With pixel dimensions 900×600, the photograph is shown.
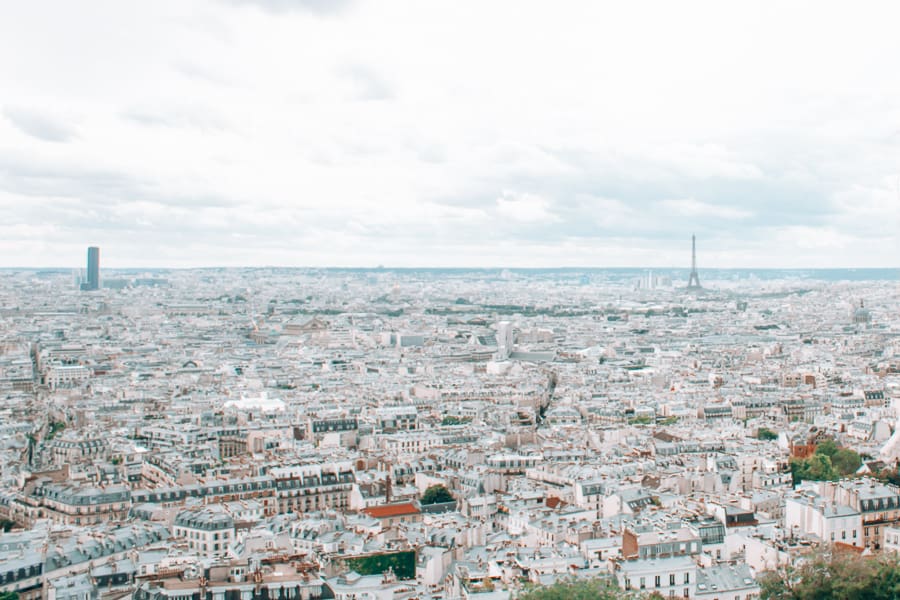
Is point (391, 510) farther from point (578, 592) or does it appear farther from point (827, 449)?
point (827, 449)

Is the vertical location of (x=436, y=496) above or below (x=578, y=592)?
below

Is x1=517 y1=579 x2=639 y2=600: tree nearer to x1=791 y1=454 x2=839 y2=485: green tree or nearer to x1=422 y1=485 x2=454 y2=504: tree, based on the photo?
x1=422 y1=485 x2=454 y2=504: tree

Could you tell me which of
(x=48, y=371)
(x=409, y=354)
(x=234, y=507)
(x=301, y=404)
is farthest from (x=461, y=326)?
(x=234, y=507)

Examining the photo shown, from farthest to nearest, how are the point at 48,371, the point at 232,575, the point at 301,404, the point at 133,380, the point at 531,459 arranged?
the point at 48,371 < the point at 133,380 < the point at 301,404 < the point at 531,459 < the point at 232,575

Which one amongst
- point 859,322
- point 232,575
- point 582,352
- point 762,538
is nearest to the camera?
point 232,575

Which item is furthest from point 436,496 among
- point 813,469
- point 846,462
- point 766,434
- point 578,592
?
point 766,434

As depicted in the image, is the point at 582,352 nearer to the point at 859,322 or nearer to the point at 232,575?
the point at 859,322
